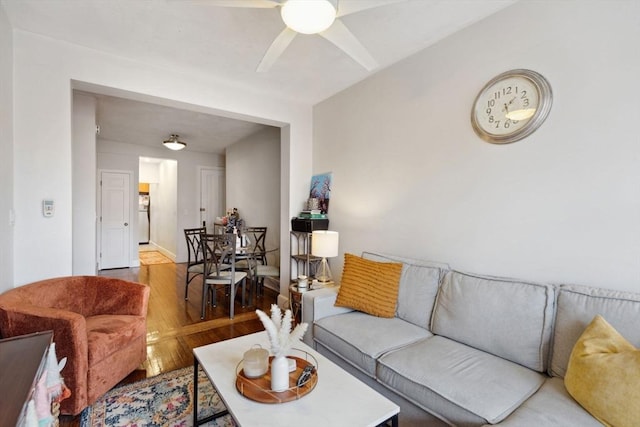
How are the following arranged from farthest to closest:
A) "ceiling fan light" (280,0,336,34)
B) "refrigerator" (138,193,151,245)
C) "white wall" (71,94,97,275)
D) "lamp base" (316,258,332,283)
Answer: "refrigerator" (138,193,151,245)
"white wall" (71,94,97,275)
"lamp base" (316,258,332,283)
"ceiling fan light" (280,0,336,34)

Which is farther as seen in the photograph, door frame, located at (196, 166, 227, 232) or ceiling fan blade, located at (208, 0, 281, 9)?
door frame, located at (196, 166, 227, 232)

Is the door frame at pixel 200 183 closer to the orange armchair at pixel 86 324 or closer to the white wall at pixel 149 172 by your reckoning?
the white wall at pixel 149 172

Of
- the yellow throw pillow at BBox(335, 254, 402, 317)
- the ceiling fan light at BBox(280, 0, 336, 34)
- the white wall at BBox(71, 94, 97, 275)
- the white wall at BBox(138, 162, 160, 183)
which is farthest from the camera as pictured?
the white wall at BBox(138, 162, 160, 183)

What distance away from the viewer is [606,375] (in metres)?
1.14

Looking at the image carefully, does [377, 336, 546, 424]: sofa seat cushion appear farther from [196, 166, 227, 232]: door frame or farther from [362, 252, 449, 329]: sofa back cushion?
[196, 166, 227, 232]: door frame

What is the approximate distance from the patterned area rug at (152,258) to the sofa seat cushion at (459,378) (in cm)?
645

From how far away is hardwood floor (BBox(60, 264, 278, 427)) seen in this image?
2.43 meters

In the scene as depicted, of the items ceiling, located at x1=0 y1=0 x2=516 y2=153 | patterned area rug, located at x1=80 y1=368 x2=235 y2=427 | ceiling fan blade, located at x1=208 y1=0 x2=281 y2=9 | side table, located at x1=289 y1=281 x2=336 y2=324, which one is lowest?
patterned area rug, located at x1=80 y1=368 x2=235 y2=427

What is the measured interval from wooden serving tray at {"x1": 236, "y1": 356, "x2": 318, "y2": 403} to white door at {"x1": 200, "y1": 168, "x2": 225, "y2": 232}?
6.03 m

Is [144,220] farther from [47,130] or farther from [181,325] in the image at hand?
[47,130]

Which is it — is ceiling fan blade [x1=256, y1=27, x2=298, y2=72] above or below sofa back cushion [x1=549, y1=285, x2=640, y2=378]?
above

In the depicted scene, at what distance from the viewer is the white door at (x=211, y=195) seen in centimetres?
693

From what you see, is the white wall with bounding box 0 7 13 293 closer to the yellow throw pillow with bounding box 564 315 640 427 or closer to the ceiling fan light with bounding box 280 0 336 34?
the ceiling fan light with bounding box 280 0 336 34

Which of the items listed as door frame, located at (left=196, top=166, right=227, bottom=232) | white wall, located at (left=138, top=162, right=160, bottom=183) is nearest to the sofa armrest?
door frame, located at (left=196, top=166, right=227, bottom=232)
